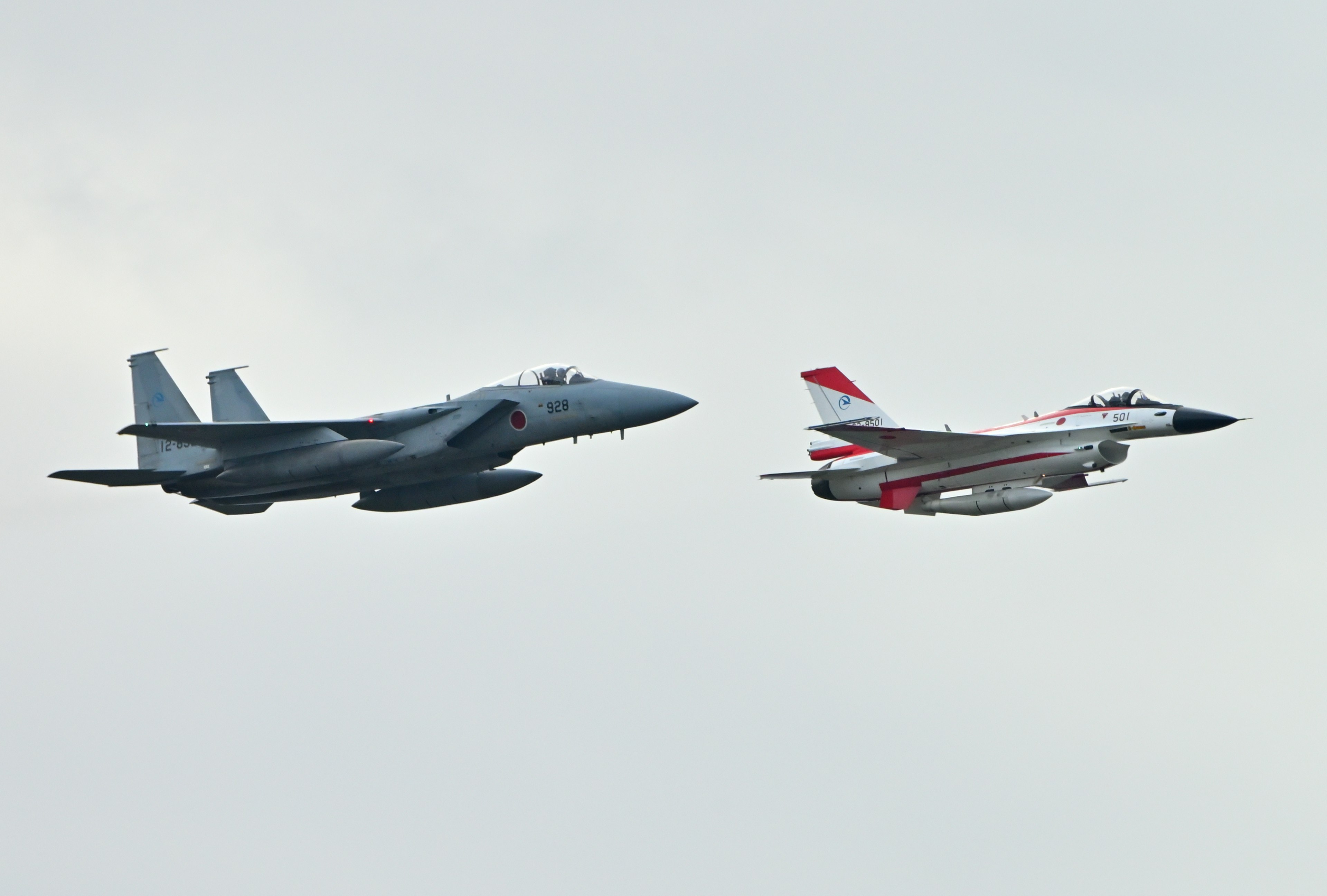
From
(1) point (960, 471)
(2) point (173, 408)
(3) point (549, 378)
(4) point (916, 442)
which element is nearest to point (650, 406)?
(3) point (549, 378)

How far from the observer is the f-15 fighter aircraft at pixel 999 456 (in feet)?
127

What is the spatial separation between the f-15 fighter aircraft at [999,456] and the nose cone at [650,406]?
5.24 metres

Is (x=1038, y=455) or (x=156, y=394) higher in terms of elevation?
(x=156, y=394)

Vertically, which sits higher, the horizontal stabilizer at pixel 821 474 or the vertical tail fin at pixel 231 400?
the vertical tail fin at pixel 231 400

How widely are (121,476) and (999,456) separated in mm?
20937

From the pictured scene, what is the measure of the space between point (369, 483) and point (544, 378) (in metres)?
4.57

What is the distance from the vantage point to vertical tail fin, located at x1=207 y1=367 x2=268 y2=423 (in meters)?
37.9

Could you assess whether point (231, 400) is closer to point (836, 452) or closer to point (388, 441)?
point (388, 441)

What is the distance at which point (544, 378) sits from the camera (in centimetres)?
3459

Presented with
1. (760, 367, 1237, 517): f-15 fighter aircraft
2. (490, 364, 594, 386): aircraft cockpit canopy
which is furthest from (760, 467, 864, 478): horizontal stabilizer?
(490, 364, 594, 386): aircraft cockpit canopy

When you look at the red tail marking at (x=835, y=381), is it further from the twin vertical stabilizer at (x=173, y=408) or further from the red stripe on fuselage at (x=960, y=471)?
the twin vertical stabilizer at (x=173, y=408)

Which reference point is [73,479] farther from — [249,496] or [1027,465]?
[1027,465]

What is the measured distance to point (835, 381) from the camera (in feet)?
147

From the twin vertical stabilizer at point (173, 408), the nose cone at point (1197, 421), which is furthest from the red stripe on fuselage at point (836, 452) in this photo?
the twin vertical stabilizer at point (173, 408)
